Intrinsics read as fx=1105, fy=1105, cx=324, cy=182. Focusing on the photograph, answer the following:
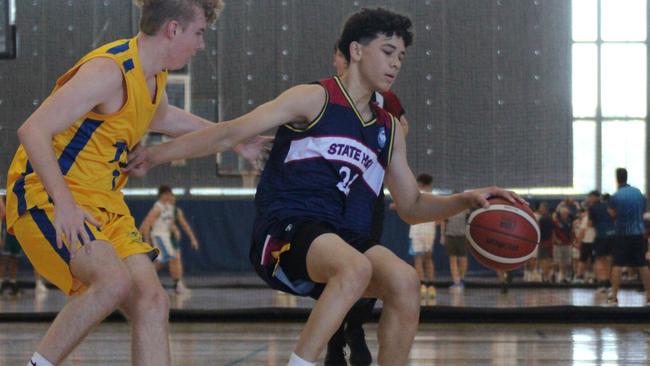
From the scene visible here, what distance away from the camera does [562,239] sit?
18.3 metres

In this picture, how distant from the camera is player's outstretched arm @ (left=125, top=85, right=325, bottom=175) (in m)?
4.22

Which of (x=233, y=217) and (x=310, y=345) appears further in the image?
(x=233, y=217)

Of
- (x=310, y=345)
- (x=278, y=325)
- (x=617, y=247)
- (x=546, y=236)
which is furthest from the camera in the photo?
(x=546, y=236)

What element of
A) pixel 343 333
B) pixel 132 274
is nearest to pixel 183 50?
pixel 132 274

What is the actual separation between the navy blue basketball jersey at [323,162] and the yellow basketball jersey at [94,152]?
0.74 metres

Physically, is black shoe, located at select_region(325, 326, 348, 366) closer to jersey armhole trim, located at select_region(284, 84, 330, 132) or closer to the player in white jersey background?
jersey armhole trim, located at select_region(284, 84, 330, 132)

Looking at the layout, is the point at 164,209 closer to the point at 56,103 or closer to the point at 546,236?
the point at 546,236

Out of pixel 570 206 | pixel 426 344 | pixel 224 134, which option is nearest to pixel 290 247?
pixel 224 134

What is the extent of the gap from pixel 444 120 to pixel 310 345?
11.5m

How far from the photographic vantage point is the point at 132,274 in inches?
150

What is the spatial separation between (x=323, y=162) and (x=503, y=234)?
35.5 inches

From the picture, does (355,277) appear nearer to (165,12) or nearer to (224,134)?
(224,134)

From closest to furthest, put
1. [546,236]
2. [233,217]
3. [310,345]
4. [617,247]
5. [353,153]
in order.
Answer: [310,345], [353,153], [617,247], [546,236], [233,217]

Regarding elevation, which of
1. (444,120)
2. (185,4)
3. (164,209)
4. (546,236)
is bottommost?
(546,236)
